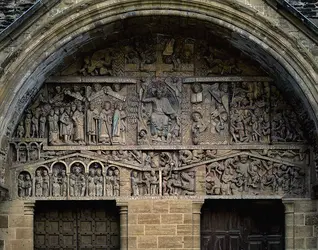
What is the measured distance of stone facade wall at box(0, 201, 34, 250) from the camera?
41.5 feet

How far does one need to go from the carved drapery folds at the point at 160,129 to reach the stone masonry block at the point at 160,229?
503 mm

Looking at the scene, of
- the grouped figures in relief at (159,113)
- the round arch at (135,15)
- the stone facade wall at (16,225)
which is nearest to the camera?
the round arch at (135,15)

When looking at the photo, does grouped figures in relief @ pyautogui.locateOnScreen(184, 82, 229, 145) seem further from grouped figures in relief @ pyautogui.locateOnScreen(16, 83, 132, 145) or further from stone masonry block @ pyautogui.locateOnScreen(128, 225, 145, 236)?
stone masonry block @ pyautogui.locateOnScreen(128, 225, 145, 236)

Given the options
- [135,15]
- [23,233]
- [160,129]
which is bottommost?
[23,233]

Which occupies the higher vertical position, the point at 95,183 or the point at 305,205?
the point at 95,183

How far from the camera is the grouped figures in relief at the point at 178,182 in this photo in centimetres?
1283

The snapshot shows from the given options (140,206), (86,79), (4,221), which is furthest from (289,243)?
(4,221)

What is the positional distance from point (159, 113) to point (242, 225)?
2193mm

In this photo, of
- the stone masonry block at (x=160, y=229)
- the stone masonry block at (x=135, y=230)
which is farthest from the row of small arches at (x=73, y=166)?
the stone masonry block at (x=160, y=229)

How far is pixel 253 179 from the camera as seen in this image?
12828 millimetres

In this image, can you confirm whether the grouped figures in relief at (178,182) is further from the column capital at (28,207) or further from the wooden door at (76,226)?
the column capital at (28,207)

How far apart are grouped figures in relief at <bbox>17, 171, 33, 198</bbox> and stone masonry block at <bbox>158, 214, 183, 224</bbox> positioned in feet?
6.78

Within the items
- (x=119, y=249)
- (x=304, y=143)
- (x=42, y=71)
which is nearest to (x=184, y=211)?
(x=119, y=249)

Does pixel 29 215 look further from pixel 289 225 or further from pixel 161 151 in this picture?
pixel 289 225
